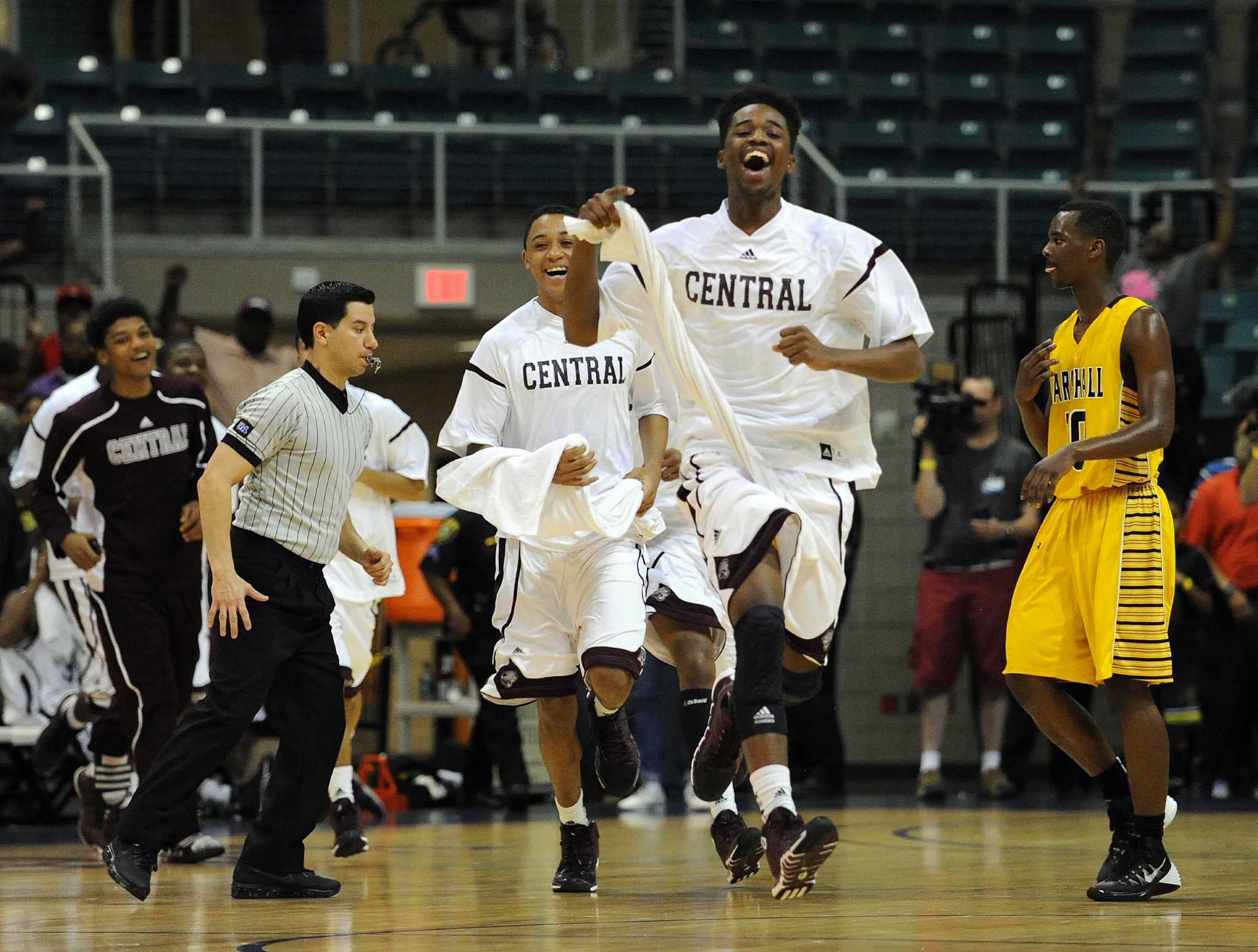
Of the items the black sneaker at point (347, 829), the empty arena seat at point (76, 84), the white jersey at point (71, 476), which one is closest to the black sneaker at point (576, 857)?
the black sneaker at point (347, 829)

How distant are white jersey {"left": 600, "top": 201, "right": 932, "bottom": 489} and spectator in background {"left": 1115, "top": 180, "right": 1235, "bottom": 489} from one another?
20.1 feet

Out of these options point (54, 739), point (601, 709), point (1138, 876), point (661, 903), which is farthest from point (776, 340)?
point (54, 739)

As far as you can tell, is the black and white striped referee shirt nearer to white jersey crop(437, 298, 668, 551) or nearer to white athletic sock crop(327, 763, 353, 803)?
white jersey crop(437, 298, 668, 551)

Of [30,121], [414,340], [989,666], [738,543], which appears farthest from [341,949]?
[30,121]

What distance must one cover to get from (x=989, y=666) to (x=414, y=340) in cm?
549

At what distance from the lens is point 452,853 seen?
24.1 ft

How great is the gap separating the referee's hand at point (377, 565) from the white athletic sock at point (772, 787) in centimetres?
154

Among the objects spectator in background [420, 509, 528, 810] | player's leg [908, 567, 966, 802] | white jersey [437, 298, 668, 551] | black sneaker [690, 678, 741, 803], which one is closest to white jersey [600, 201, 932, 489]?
white jersey [437, 298, 668, 551]

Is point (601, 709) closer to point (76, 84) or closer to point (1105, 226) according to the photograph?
point (1105, 226)

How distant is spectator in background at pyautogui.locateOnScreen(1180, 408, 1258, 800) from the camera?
1071 centimetres

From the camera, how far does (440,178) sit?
45.0 feet

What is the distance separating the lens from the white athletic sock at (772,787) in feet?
16.7

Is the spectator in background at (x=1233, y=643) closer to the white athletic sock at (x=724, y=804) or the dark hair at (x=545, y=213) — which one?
the white athletic sock at (x=724, y=804)

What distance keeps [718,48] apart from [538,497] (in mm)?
11657
